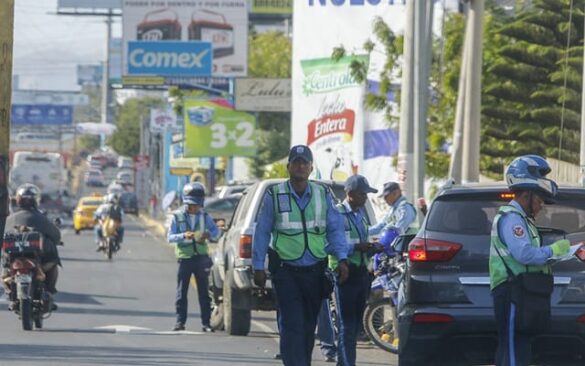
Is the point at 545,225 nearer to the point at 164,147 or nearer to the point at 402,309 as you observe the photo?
the point at 402,309

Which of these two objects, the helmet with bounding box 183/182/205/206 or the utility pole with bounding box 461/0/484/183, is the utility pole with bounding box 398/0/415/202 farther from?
the helmet with bounding box 183/182/205/206

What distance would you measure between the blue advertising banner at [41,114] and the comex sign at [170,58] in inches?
2326

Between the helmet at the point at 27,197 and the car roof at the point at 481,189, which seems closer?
the car roof at the point at 481,189

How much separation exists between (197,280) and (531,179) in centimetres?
933

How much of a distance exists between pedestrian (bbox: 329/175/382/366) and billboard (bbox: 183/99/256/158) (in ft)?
174

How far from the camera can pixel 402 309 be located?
40.4 ft

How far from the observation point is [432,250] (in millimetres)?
12023

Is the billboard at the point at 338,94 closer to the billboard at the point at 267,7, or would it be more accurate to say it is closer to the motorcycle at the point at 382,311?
the motorcycle at the point at 382,311

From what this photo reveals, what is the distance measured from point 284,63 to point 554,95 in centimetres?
4609

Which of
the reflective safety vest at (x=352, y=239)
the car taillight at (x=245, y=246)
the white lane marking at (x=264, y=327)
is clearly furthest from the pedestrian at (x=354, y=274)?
the white lane marking at (x=264, y=327)

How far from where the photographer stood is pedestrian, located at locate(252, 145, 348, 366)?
39.7ft

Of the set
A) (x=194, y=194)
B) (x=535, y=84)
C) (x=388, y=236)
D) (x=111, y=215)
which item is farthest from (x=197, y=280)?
(x=111, y=215)

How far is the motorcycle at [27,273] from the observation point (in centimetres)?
1905

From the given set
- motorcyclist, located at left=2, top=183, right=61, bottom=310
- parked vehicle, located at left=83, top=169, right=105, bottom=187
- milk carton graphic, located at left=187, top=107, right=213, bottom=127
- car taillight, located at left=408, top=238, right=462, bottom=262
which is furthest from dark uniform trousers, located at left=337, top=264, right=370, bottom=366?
parked vehicle, located at left=83, top=169, right=105, bottom=187
